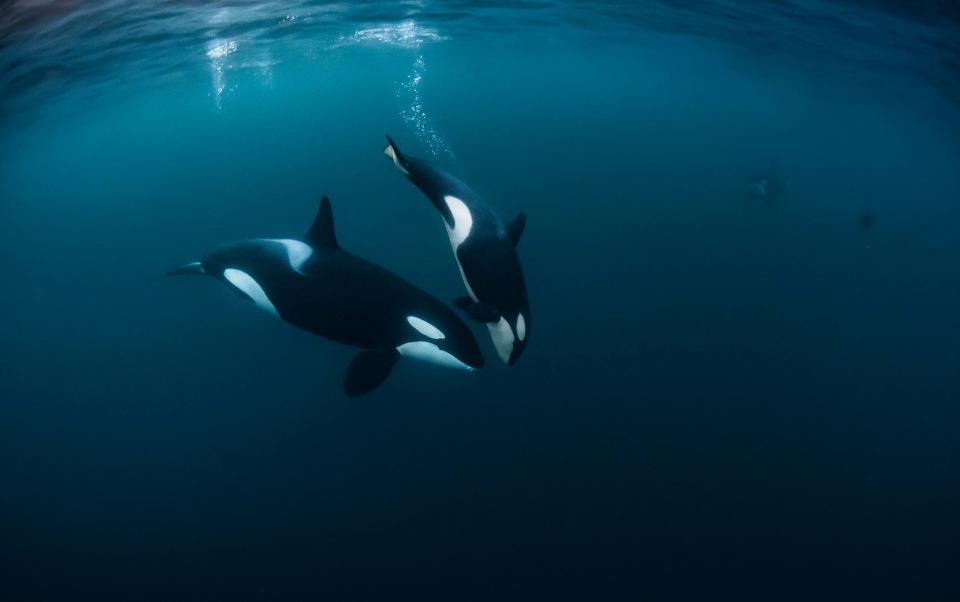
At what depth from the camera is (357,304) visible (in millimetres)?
5633

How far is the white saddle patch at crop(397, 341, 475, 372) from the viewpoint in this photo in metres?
6.02

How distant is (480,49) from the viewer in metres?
30.4

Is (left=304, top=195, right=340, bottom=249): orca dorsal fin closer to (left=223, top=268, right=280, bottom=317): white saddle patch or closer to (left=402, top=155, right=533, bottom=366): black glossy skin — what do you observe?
(left=223, top=268, right=280, bottom=317): white saddle patch

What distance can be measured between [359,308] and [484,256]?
4.99 ft

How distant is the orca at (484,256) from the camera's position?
17.2 feet

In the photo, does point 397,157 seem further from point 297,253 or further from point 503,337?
point 503,337

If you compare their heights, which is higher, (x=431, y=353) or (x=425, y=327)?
A: (x=425, y=327)

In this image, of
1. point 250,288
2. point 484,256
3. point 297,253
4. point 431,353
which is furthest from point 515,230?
point 250,288

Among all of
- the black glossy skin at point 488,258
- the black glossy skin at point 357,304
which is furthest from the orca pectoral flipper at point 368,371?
the black glossy skin at point 488,258

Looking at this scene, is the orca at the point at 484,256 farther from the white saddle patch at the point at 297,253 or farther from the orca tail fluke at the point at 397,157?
the white saddle patch at the point at 297,253

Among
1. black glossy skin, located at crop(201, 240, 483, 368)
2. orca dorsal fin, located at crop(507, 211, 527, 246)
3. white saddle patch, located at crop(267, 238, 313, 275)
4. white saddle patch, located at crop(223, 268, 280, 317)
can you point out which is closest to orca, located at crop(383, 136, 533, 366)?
orca dorsal fin, located at crop(507, 211, 527, 246)

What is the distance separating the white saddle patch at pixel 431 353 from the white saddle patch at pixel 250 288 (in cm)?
172

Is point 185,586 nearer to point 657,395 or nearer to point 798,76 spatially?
point 657,395

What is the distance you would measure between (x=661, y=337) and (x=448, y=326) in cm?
957
